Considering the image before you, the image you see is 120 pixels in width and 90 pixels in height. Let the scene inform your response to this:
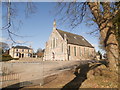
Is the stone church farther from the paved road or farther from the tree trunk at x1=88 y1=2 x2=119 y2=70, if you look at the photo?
the tree trunk at x1=88 y1=2 x2=119 y2=70

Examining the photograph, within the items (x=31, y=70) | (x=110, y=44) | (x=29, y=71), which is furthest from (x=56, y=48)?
(x=110, y=44)

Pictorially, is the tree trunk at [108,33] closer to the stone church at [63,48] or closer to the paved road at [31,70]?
the paved road at [31,70]

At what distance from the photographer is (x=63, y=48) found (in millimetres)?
39125

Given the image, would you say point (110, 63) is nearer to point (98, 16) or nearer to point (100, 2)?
point (98, 16)

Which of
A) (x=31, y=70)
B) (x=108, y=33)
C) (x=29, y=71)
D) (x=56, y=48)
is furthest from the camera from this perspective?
(x=56, y=48)

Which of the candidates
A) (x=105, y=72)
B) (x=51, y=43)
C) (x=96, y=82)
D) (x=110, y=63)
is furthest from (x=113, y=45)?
(x=51, y=43)

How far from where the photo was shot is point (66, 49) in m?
Answer: 38.1

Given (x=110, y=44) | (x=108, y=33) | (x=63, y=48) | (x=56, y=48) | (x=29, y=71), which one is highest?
(x=56, y=48)

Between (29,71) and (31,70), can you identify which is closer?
(29,71)

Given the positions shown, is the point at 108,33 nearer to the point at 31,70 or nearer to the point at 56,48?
the point at 31,70

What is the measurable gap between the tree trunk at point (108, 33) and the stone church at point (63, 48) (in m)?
31.9

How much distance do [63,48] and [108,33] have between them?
3341cm

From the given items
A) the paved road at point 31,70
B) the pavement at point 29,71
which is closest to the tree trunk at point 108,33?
the pavement at point 29,71

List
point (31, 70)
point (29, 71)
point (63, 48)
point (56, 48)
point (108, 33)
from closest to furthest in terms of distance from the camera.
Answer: point (108, 33), point (29, 71), point (31, 70), point (63, 48), point (56, 48)
